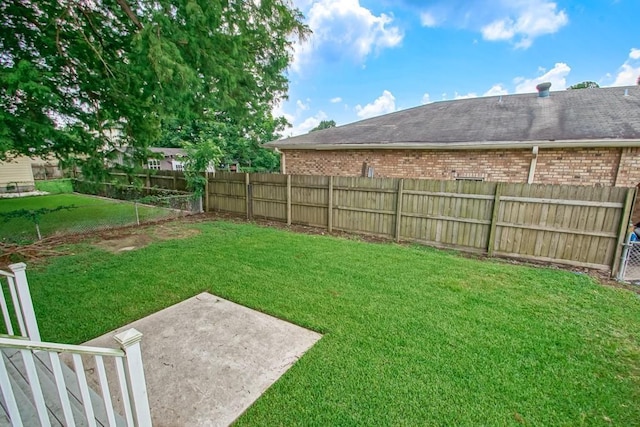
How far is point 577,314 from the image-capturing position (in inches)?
146

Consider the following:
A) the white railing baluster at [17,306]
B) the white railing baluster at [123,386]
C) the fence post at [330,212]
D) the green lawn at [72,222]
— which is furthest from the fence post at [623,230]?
the green lawn at [72,222]

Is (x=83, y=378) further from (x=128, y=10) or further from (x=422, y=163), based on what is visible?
Answer: (x=422, y=163)

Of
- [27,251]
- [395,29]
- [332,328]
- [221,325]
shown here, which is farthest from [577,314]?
[395,29]

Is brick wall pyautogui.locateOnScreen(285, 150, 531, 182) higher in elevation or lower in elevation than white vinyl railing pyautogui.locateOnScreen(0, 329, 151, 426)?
higher

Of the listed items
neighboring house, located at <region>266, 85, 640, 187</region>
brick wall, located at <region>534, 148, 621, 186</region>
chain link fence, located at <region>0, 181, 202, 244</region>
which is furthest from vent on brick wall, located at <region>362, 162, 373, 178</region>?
chain link fence, located at <region>0, 181, 202, 244</region>

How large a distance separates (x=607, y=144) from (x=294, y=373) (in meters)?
8.22

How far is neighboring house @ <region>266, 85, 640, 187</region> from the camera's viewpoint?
6621mm

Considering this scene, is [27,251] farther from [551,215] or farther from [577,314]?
[551,215]

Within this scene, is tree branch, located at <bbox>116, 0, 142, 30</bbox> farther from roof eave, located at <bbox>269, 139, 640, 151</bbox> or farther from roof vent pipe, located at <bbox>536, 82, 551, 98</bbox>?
roof vent pipe, located at <bbox>536, 82, 551, 98</bbox>

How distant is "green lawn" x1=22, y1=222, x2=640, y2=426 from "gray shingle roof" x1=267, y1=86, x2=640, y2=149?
12.2 ft

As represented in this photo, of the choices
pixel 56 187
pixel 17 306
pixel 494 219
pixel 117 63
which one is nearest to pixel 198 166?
pixel 117 63

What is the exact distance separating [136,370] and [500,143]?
329 inches

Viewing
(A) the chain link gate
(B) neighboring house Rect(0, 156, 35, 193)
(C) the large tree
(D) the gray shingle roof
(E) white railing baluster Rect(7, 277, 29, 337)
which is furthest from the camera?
(B) neighboring house Rect(0, 156, 35, 193)

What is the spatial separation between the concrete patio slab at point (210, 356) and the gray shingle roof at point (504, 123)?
685 cm
